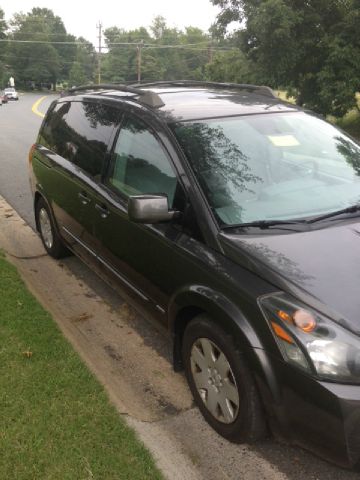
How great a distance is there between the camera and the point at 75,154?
416cm

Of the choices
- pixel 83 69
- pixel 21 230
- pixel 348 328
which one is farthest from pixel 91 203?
pixel 83 69

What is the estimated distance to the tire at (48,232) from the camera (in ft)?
16.2

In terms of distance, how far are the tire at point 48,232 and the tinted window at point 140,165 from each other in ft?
5.36

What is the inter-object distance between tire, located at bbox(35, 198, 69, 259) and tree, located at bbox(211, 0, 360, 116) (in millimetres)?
16354

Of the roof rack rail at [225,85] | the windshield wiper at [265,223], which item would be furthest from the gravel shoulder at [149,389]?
the roof rack rail at [225,85]

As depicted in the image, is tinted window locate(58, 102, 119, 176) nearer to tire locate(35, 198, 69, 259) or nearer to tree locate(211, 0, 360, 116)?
tire locate(35, 198, 69, 259)

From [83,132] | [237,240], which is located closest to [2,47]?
[83,132]

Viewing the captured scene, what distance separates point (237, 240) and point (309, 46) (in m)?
19.9

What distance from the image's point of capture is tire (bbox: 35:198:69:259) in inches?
195

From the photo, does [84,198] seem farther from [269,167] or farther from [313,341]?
[313,341]

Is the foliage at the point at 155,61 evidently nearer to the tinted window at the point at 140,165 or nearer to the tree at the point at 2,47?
the tree at the point at 2,47

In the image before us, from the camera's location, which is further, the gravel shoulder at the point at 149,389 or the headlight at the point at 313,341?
the gravel shoulder at the point at 149,389

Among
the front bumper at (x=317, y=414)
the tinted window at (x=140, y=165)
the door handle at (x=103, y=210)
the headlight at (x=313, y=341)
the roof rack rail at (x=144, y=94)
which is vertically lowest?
the front bumper at (x=317, y=414)

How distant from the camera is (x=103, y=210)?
11.8ft
